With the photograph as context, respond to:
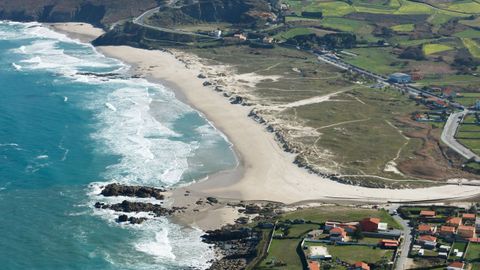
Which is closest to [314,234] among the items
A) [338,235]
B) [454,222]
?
[338,235]

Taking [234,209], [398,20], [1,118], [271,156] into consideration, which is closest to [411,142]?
[271,156]

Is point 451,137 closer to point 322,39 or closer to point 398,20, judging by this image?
point 322,39

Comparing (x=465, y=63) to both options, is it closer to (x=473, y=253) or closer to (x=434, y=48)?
(x=434, y=48)

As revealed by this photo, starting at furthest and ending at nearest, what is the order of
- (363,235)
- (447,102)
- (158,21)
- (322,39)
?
(158,21), (322,39), (447,102), (363,235)

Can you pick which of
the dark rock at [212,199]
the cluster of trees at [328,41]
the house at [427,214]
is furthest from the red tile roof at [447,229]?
the cluster of trees at [328,41]

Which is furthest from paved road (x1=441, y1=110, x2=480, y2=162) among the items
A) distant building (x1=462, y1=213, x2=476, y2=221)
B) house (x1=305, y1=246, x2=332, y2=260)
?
house (x1=305, y1=246, x2=332, y2=260)

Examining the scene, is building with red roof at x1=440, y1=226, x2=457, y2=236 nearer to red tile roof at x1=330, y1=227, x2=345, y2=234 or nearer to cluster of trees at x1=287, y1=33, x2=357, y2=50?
red tile roof at x1=330, y1=227, x2=345, y2=234

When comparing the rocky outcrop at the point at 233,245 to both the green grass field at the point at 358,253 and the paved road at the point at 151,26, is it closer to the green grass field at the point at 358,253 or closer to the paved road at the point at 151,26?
the green grass field at the point at 358,253
